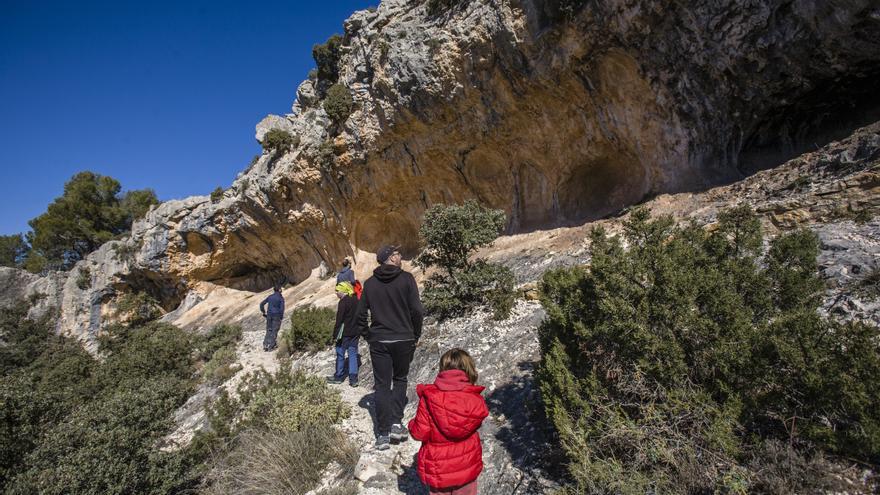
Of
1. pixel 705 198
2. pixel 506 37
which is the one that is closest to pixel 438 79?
pixel 506 37

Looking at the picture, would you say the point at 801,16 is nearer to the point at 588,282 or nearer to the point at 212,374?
the point at 588,282

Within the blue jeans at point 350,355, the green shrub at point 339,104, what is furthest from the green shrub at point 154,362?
the green shrub at point 339,104

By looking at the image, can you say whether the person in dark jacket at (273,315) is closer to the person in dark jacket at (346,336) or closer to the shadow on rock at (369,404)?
the person in dark jacket at (346,336)

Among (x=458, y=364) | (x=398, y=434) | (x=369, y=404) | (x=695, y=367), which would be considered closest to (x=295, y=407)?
(x=369, y=404)

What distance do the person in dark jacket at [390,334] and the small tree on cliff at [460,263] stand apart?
333 cm

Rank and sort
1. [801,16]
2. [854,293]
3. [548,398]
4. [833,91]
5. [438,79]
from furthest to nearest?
[438,79], [833,91], [801,16], [854,293], [548,398]

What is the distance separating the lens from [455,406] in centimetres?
250

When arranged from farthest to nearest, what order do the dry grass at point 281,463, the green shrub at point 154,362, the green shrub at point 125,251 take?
the green shrub at point 125,251 → the green shrub at point 154,362 → the dry grass at point 281,463

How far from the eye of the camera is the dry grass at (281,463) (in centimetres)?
346

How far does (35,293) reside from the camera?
27047 millimetres

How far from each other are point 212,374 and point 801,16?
1505cm

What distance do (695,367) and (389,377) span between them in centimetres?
271

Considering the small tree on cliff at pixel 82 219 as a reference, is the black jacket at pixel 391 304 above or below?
below

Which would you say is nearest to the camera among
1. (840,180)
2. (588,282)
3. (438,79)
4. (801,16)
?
(588,282)
